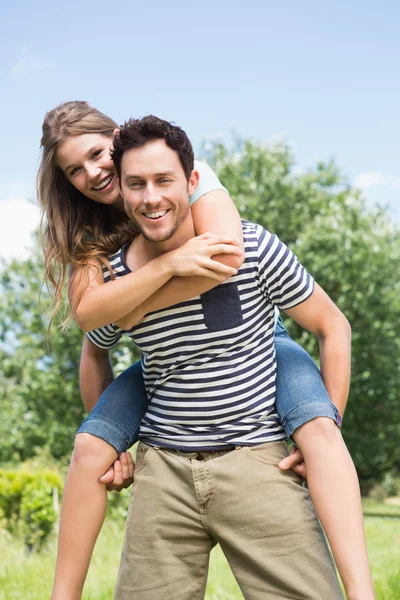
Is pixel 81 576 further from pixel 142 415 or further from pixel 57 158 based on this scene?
pixel 57 158

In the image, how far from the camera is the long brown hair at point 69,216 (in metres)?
2.77

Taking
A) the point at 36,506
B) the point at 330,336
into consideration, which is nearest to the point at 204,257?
the point at 330,336

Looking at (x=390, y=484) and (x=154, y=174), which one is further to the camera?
(x=390, y=484)

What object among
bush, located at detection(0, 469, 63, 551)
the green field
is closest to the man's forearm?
the green field

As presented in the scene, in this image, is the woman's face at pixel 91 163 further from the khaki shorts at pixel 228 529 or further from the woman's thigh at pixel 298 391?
the khaki shorts at pixel 228 529

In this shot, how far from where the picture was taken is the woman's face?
2744 mm

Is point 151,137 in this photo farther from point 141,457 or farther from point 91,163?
point 141,457

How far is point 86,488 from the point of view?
259 cm

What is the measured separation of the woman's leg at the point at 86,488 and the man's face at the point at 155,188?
0.69 meters

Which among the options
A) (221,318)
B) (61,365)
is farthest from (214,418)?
(61,365)

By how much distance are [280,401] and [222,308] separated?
1.27 feet

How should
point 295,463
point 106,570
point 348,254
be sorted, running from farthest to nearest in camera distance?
1. point 348,254
2. point 106,570
3. point 295,463

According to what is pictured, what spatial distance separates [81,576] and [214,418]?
79 centimetres

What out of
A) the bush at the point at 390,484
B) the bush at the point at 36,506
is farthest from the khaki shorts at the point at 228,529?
the bush at the point at 390,484
